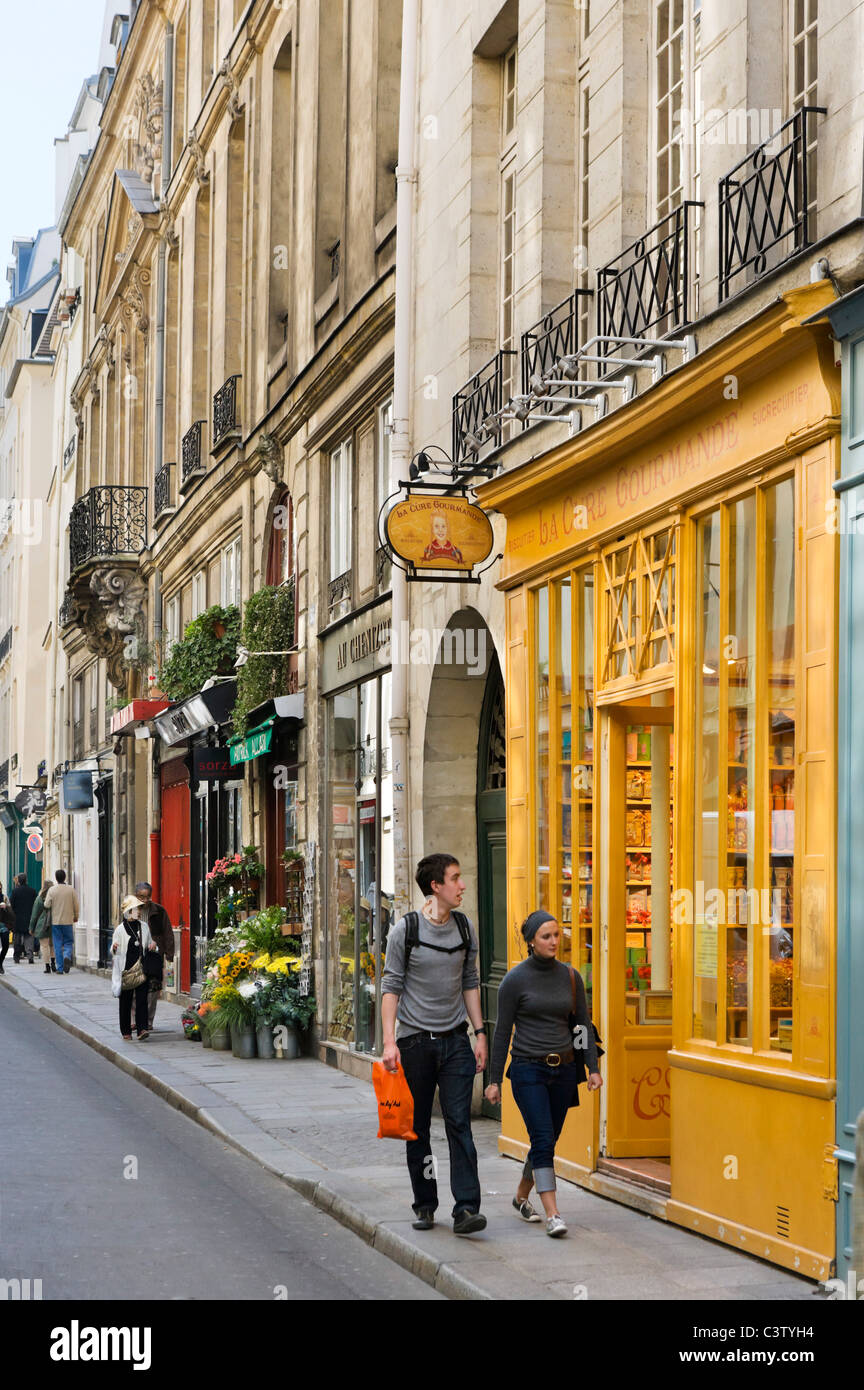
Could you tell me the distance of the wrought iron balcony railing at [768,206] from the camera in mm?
8062

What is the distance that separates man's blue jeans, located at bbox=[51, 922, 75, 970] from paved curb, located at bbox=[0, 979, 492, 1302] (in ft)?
59.5

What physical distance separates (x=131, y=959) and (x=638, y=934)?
9.36 metres

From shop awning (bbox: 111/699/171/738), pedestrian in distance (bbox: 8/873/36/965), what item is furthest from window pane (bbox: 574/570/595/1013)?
pedestrian in distance (bbox: 8/873/36/965)

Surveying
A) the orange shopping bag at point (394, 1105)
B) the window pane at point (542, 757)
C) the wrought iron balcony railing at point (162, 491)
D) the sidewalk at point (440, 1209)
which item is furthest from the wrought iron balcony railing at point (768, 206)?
the wrought iron balcony railing at point (162, 491)

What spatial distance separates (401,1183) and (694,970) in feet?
7.42

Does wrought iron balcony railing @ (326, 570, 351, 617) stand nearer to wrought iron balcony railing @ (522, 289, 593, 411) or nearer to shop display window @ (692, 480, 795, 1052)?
wrought iron balcony railing @ (522, 289, 593, 411)

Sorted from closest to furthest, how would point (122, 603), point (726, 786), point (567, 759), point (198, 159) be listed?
point (726, 786)
point (567, 759)
point (198, 159)
point (122, 603)

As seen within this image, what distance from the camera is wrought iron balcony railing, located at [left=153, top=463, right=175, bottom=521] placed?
27578 millimetres

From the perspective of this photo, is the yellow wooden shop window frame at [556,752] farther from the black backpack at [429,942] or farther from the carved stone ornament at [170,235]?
the carved stone ornament at [170,235]

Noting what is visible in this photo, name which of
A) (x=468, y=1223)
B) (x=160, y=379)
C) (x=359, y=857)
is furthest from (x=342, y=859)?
(x=160, y=379)

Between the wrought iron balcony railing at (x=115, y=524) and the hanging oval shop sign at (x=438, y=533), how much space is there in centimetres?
1831

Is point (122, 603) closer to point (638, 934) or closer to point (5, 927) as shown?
point (5, 927)

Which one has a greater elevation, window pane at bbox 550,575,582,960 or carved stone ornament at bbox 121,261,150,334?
carved stone ornament at bbox 121,261,150,334

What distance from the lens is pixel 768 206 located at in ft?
27.2
